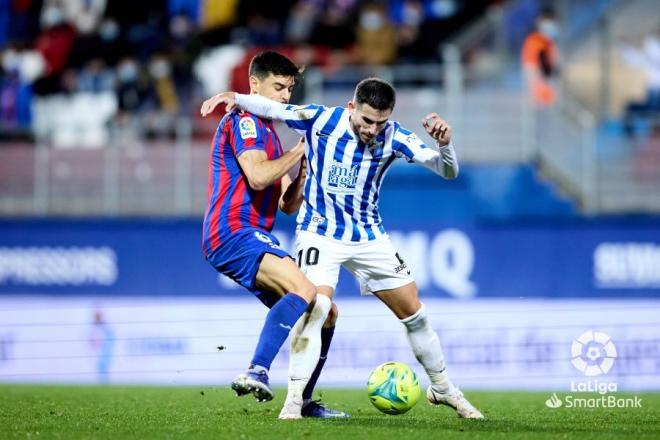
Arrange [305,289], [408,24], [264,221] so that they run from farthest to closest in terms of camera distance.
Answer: [408,24], [264,221], [305,289]

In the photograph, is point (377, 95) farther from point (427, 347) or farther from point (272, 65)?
point (427, 347)

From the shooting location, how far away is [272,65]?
28.5 feet

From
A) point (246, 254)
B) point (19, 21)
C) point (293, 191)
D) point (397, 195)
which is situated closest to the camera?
point (246, 254)

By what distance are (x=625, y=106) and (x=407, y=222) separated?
4052 millimetres

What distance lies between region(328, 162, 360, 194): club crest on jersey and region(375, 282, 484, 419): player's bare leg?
2.71ft

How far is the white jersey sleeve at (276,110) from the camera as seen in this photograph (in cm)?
843

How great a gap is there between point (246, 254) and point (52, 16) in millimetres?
14322

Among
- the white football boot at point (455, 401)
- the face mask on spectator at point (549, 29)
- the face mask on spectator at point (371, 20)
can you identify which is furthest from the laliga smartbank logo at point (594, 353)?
the face mask on spectator at point (371, 20)

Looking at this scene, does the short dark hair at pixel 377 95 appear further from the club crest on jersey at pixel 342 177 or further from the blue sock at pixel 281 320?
the blue sock at pixel 281 320

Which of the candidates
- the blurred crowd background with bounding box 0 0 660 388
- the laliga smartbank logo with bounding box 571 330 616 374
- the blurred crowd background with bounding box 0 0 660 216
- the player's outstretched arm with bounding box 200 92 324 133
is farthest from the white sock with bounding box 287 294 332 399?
the blurred crowd background with bounding box 0 0 660 216

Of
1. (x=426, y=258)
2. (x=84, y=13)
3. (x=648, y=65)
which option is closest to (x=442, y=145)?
(x=426, y=258)

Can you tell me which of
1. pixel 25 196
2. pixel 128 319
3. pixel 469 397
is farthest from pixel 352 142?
pixel 25 196

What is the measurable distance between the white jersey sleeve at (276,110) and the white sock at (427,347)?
165cm

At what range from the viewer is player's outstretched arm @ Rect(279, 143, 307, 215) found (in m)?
8.78
